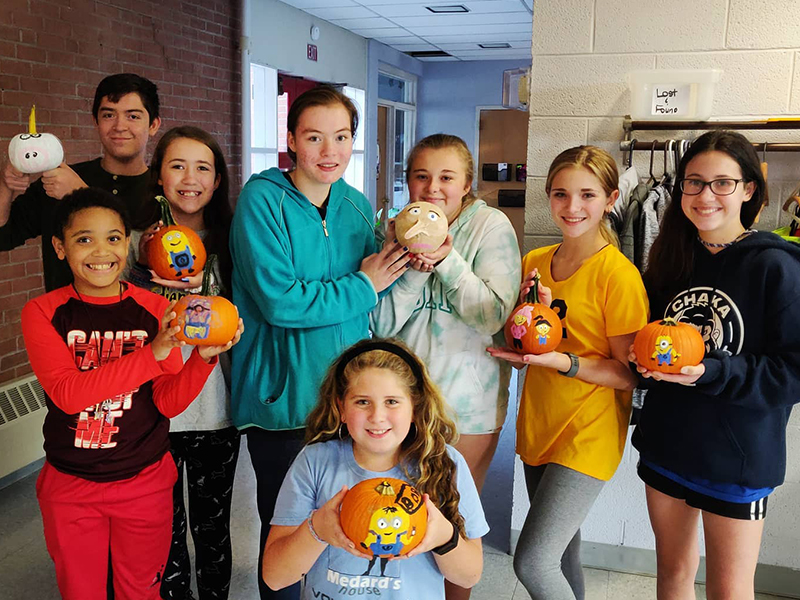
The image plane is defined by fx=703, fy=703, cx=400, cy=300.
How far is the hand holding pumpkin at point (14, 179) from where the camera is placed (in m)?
2.02

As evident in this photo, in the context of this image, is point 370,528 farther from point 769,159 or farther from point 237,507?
point 237,507

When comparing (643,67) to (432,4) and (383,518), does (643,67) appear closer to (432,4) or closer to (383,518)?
(383,518)

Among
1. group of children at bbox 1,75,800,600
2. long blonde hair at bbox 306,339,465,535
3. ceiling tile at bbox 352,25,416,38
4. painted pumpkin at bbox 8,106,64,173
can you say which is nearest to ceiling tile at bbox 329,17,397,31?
ceiling tile at bbox 352,25,416,38

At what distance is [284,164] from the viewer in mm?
6848

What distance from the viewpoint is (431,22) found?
7281 mm

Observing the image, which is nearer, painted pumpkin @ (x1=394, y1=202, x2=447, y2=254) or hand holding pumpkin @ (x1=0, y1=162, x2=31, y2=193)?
painted pumpkin @ (x1=394, y1=202, x2=447, y2=254)

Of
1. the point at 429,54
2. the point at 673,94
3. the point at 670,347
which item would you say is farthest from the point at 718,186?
the point at 429,54

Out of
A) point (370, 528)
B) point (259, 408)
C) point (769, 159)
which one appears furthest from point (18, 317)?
point (769, 159)

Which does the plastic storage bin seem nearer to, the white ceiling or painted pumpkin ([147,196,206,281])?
painted pumpkin ([147,196,206,281])

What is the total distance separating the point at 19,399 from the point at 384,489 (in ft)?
9.72

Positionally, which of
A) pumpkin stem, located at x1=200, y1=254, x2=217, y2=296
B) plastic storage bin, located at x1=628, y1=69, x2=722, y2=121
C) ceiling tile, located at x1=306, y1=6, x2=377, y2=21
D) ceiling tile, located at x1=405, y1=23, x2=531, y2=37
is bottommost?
pumpkin stem, located at x1=200, y1=254, x2=217, y2=296

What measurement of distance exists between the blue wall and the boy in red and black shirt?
8811 millimetres

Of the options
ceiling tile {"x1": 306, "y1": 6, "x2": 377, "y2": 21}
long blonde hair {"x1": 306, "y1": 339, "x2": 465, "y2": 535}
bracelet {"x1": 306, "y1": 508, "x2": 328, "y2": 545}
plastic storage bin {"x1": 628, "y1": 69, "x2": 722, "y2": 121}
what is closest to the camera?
bracelet {"x1": 306, "y1": 508, "x2": 328, "y2": 545}

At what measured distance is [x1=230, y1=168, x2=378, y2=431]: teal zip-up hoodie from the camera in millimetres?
1658
